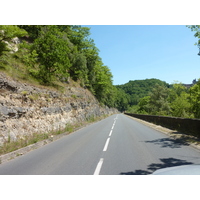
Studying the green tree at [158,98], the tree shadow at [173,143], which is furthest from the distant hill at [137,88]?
the tree shadow at [173,143]

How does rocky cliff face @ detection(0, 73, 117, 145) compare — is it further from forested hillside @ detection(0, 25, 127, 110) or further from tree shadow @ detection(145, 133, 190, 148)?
tree shadow @ detection(145, 133, 190, 148)

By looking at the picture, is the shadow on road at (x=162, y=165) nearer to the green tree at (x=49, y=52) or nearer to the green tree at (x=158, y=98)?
the green tree at (x=49, y=52)

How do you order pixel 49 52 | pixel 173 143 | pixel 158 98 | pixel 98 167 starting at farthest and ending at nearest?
1. pixel 158 98
2. pixel 49 52
3. pixel 173 143
4. pixel 98 167

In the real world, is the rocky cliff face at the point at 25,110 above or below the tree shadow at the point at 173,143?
above

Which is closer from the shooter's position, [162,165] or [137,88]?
[162,165]

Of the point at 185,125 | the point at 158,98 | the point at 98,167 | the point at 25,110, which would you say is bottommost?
the point at 98,167

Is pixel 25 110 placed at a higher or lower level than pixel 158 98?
lower

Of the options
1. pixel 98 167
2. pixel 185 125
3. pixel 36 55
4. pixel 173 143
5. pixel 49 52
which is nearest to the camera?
pixel 98 167

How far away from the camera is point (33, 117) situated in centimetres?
1355

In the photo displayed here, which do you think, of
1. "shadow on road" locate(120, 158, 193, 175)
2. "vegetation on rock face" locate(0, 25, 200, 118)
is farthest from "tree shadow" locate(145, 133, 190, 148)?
"vegetation on rock face" locate(0, 25, 200, 118)

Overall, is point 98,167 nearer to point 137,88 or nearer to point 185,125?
point 185,125

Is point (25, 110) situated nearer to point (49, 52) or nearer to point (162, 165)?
point (49, 52)

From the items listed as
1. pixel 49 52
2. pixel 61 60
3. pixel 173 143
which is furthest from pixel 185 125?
pixel 49 52
